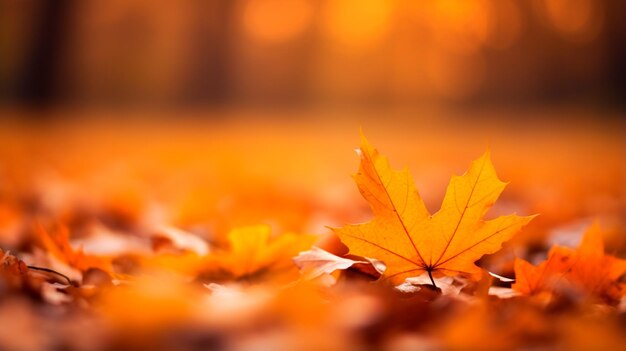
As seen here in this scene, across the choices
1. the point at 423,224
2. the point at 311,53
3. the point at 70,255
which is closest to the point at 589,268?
the point at 423,224

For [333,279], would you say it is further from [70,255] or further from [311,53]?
[311,53]

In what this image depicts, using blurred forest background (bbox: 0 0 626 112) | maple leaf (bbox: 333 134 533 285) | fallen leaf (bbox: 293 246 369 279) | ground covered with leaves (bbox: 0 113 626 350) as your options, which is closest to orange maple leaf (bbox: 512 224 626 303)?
ground covered with leaves (bbox: 0 113 626 350)

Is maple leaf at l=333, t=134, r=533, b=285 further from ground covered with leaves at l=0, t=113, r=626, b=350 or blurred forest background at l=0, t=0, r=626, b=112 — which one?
blurred forest background at l=0, t=0, r=626, b=112

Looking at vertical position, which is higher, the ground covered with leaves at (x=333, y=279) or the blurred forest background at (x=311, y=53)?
the blurred forest background at (x=311, y=53)

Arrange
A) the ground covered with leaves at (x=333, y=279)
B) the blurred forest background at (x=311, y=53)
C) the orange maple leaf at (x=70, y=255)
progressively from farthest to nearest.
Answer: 1. the blurred forest background at (x=311, y=53)
2. the orange maple leaf at (x=70, y=255)
3. the ground covered with leaves at (x=333, y=279)

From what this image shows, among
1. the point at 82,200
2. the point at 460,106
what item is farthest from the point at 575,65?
the point at 82,200

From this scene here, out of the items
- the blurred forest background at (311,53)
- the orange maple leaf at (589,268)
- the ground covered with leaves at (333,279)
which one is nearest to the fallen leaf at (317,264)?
the ground covered with leaves at (333,279)

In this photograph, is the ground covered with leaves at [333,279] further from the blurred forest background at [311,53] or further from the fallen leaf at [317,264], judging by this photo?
the blurred forest background at [311,53]
